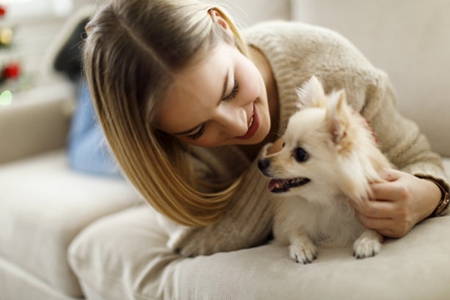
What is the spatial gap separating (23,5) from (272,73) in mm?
2359

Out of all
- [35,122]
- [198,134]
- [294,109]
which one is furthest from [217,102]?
[35,122]

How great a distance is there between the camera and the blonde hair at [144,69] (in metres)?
1.08

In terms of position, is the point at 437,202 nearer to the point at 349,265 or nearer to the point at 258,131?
the point at 349,265

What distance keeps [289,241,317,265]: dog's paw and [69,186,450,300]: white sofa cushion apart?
0.05 feet

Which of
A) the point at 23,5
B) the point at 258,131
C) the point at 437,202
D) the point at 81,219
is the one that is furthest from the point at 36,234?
the point at 23,5

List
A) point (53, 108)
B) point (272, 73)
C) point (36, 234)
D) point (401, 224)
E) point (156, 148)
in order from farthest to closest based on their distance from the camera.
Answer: point (53, 108)
point (36, 234)
point (272, 73)
point (156, 148)
point (401, 224)

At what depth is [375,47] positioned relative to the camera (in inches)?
63.9

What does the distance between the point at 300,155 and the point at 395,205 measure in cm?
23

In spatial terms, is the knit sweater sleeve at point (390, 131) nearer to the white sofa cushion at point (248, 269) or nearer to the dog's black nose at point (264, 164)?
the white sofa cushion at point (248, 269)

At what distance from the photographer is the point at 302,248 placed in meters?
1.14

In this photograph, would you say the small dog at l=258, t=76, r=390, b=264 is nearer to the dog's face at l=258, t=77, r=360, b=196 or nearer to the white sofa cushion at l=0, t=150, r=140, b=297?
the dog's face at l=258, t=77, r=360, b=196

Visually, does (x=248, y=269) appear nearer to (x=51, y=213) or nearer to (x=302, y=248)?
(x=302, y=248)

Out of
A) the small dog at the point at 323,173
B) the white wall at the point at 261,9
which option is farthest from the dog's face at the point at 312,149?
the white wall at the point at 261,9

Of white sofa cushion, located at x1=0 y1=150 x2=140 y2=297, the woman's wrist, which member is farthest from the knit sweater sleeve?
white sofa cushion, located at x1=0 y1=150 x2=140 y2=297
